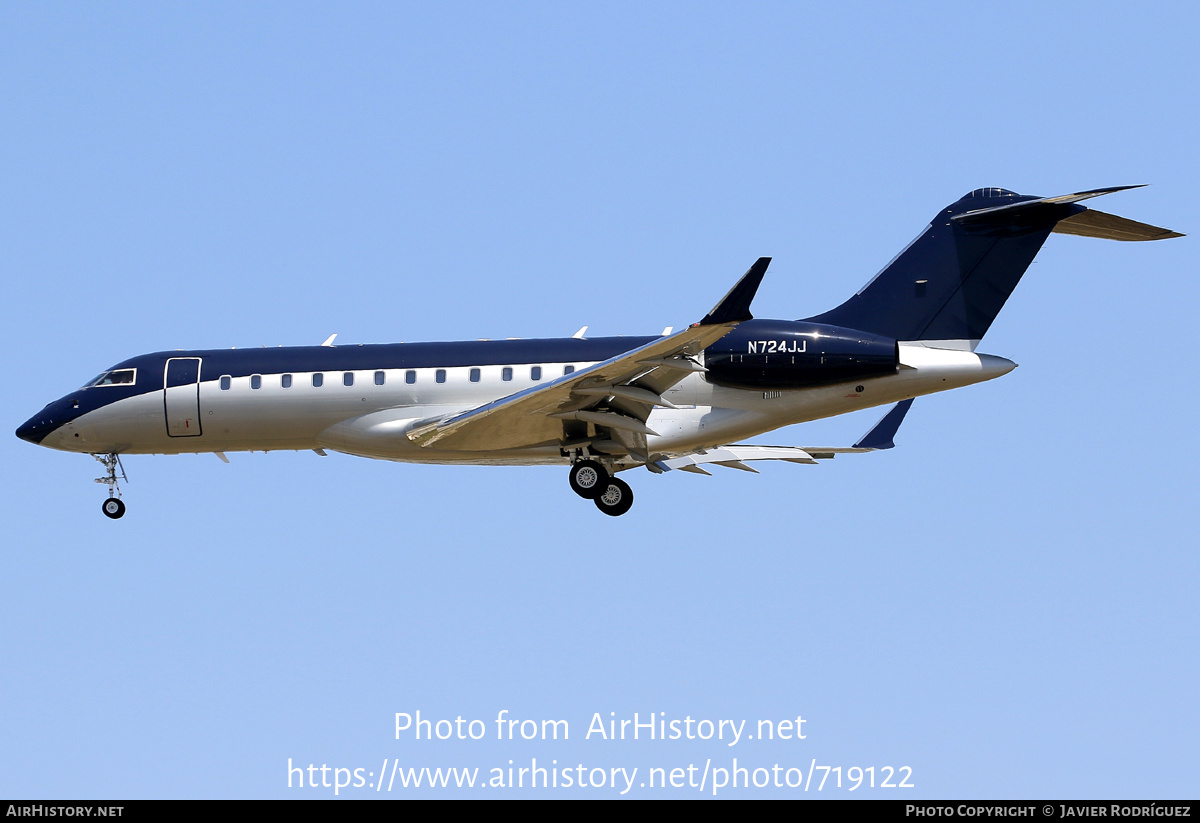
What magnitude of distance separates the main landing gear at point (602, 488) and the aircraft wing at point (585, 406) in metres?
0.60

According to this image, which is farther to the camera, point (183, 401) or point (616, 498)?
point (183, 401)

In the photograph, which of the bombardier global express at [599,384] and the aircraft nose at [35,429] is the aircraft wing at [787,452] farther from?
the aircraft nose at [35,429]

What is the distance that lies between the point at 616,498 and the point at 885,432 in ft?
21.5

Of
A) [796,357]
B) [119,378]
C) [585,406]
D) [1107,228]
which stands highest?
[1107,228]

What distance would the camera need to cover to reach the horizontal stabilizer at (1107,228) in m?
26.2

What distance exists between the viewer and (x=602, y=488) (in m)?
26.6

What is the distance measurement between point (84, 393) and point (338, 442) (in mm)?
5640

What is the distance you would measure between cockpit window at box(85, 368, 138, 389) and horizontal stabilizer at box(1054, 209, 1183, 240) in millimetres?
18071

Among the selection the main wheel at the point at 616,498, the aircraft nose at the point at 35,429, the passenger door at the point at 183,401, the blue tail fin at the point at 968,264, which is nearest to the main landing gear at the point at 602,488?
A: the main wheel at the point at 616,498

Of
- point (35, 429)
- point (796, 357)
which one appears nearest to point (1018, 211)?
point (796, 357)

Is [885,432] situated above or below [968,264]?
below

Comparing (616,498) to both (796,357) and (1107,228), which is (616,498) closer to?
(796,357)
